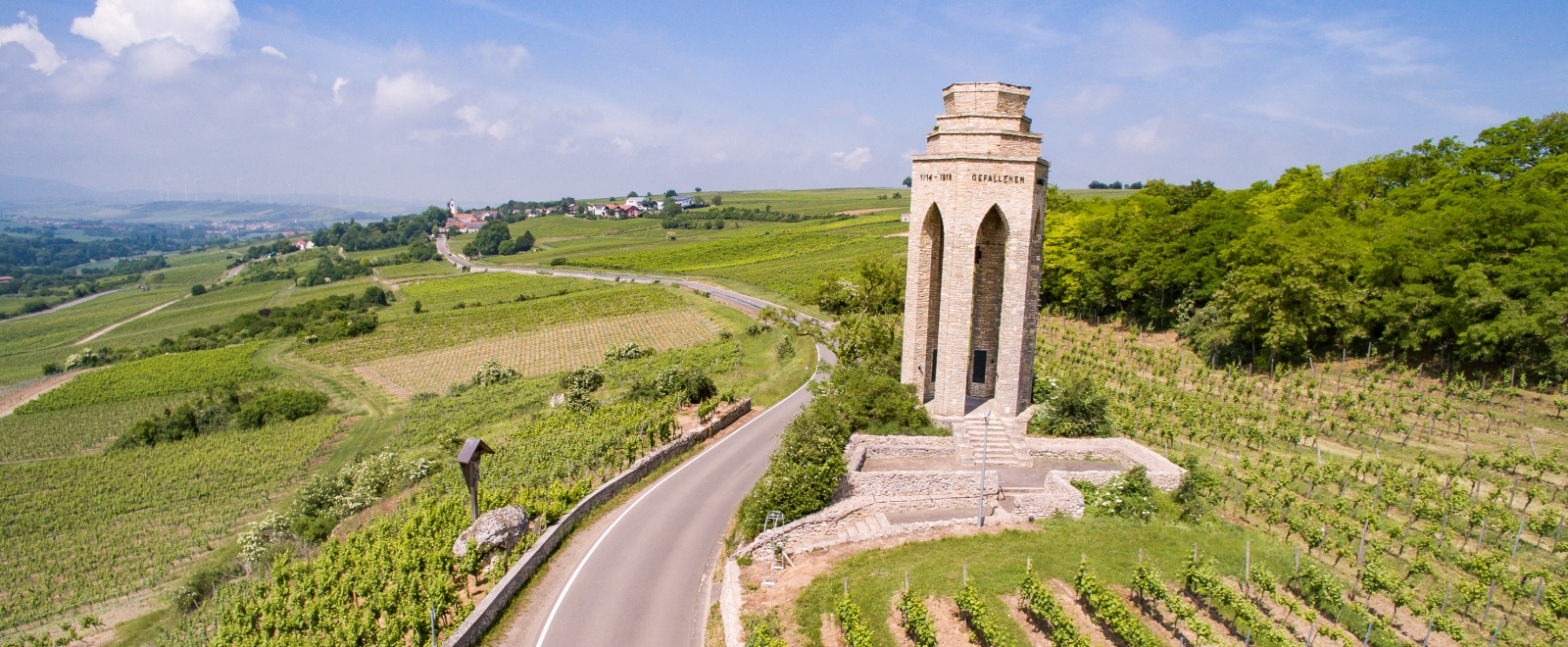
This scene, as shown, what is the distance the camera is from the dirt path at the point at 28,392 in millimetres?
56281

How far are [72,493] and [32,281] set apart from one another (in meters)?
182

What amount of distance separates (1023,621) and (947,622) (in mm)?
1359

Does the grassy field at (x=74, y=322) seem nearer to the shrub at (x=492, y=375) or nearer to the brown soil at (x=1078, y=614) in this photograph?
the shrub at (x=492, y=375)

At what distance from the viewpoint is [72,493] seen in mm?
34000

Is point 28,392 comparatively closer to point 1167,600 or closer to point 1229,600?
point 1167,600

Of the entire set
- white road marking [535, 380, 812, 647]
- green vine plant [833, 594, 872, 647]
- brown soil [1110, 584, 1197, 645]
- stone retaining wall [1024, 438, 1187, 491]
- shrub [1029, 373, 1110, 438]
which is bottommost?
white road marking [535, 380, 812, 647]


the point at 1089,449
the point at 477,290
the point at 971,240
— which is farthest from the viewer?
the point at 477,290

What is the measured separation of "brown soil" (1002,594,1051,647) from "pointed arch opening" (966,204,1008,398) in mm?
10390

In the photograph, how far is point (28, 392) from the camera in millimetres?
60562

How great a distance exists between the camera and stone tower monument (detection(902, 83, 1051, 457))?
20.2m

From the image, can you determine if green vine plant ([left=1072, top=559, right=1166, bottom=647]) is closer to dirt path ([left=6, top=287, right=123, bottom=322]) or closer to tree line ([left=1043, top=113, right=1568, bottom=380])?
tree line ([left=1043, top=113, right=1568, bottom=380])

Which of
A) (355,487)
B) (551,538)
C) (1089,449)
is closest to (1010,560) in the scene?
(1089,449)

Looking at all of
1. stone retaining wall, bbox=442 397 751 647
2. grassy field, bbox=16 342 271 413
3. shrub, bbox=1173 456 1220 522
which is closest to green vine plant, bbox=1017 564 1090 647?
shrub, bbox=1173 456 1220 522

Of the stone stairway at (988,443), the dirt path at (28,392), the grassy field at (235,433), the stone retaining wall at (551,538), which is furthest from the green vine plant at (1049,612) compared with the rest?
the dirt path at (28,392)
